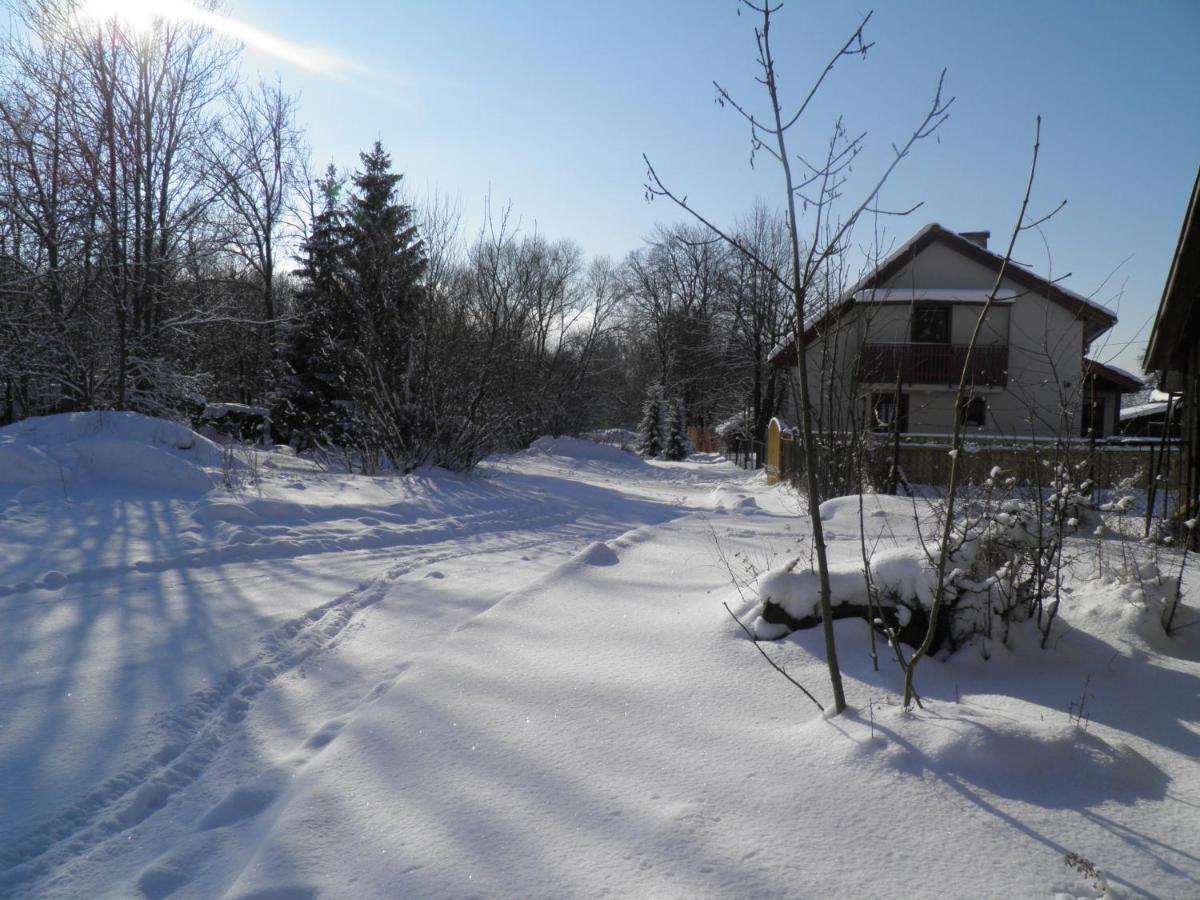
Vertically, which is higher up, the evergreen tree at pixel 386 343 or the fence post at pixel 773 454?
the evergreen tree at pixel 386 343

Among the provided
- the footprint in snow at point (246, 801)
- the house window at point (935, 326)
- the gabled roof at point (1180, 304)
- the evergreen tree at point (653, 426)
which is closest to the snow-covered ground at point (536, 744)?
the footprint in snow at point (246, 801)

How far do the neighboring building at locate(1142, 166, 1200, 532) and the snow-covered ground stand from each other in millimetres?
3945

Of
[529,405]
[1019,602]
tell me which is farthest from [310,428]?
[1019,602]

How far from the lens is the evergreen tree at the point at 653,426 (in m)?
35.9

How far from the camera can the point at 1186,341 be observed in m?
9.04

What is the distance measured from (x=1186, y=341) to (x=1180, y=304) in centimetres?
138

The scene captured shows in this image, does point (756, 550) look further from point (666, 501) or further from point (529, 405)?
Result: point (529, 405)

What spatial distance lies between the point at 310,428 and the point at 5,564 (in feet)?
52.9

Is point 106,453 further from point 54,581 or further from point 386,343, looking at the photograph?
point 386,343

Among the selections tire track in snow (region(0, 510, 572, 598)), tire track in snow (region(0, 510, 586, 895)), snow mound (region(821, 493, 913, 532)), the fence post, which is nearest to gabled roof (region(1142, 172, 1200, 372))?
snow mound (region(821, 493, 913, 532))

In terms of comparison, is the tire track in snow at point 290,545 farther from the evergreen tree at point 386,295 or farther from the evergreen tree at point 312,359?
the evergreen tree at point 312,359

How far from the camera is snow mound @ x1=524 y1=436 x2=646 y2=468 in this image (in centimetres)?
2600

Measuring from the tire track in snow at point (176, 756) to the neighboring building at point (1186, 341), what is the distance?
840 cm

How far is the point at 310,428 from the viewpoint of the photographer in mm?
20781
